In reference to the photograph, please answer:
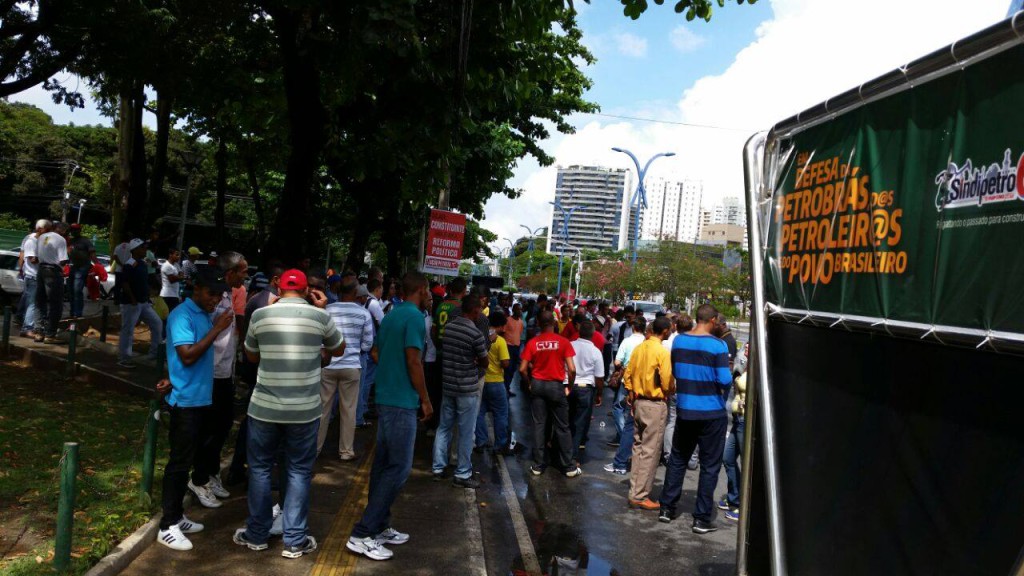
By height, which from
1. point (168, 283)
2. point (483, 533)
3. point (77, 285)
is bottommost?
point (483, 533)

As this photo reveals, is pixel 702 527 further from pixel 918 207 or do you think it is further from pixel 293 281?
pixel 918 207

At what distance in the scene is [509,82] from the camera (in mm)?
9508

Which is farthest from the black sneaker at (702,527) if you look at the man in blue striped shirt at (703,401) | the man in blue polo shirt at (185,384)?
the man in blue polo shirt at (185,384)

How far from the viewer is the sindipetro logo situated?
7.92ft

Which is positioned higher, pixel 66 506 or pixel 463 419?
pixel 463 419

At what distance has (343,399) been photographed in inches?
331

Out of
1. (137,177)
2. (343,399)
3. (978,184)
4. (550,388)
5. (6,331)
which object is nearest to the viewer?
(978,184)

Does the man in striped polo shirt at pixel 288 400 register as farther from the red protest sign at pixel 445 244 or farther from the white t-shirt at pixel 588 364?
the red protest sign at pixel 445 244

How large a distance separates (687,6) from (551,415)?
4695mm

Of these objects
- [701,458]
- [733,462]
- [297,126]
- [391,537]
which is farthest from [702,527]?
[297,126]

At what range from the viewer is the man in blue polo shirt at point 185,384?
5.52 m

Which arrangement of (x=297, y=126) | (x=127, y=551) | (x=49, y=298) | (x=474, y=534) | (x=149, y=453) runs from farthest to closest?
(x=49, y=298), (x=297, y=126), (x=474, y=534), (x=149, y=453), (x=127, y=551)

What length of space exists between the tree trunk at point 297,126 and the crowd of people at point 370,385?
0.51 metres

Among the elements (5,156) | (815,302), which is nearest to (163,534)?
(815,302)
